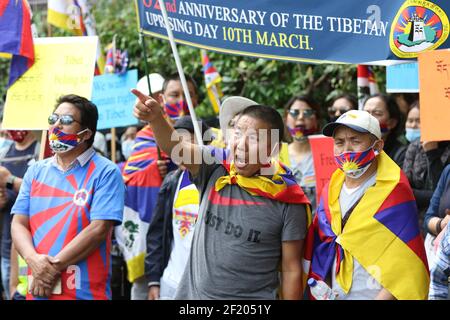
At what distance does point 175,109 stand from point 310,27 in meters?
1.93

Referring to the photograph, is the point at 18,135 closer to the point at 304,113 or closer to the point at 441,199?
the point at 304,113

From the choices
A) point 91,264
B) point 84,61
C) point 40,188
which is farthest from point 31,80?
point 91,264

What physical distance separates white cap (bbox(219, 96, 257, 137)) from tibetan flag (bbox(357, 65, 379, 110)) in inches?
87.4

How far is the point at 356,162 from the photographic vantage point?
163 inches

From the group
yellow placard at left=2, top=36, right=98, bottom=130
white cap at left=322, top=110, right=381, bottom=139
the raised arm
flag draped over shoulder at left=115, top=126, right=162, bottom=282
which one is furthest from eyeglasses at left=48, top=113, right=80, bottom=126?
white cap at left=322, top=110, right=381, bottom=139

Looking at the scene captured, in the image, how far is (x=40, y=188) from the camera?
4688mm

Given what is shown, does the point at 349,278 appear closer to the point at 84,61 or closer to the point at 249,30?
the point at 249,30

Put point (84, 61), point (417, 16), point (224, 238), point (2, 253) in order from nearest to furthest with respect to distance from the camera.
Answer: point (224, 238) < point (417, 16) < point (84, 61) < point (2, 253)

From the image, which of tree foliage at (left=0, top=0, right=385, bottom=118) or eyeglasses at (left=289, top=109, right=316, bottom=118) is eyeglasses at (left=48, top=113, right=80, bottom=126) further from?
tree foliage at (left=0, top=0, right=385, bottom=118)

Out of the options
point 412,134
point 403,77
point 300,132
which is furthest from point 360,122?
point 300,132

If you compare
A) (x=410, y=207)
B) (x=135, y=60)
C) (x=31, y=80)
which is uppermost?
(x=135, y=60)

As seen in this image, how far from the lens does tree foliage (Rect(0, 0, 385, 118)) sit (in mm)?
8720

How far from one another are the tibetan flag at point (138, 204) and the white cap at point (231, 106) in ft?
5.51

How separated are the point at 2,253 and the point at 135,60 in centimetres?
479
